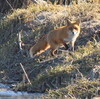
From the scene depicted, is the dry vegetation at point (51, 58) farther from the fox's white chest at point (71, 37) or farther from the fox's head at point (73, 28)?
the fox's head at point (73, 28)

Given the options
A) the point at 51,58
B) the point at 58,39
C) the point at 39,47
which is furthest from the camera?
the point at 39,47

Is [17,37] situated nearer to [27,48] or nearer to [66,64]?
[27,48]

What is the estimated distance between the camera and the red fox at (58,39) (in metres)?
14.1

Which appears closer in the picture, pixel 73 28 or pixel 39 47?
pixel 73 28

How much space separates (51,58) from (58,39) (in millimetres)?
625

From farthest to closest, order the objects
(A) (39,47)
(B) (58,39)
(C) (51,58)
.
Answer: (A) (39,47) < (B) (58,39) < (C) (51,58)

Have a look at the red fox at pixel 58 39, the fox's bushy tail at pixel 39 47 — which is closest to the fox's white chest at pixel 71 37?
the red fox at pixel 58 39

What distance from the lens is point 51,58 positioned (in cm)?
1408

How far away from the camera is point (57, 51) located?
583 inches

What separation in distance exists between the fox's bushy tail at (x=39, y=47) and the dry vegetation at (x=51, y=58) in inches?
6.9

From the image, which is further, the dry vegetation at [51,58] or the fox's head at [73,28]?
the fox's head at [73,28]

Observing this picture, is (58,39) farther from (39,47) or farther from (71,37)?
(39,47)

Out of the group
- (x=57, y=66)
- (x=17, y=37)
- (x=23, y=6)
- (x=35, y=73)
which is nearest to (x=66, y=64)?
(x=57, y=66)

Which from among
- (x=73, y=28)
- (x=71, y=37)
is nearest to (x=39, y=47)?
(x=71, y=37)
